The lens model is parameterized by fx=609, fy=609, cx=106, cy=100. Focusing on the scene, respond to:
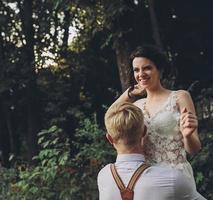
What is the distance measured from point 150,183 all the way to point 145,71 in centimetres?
107

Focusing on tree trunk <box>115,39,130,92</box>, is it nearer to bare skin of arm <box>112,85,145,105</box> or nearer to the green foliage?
the green foliage

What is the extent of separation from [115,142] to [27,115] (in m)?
11.8

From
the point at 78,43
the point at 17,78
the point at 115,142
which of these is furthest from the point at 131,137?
the point at 78,43

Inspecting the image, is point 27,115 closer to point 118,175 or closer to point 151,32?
point 151,32

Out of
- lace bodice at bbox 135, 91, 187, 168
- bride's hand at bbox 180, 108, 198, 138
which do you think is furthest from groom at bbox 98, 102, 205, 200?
lace bodice at bbox 135, 91, 187, 168

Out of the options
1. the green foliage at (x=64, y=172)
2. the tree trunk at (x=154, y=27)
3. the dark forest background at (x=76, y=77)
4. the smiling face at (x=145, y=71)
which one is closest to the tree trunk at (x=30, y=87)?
the dark forest background at (x=76, y=77)

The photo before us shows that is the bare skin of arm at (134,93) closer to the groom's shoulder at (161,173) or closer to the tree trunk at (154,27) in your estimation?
the groom's shoulder at (161,173)

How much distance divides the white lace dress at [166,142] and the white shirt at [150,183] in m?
0.74

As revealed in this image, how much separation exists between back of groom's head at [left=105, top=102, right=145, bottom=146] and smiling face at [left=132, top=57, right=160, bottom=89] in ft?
2.74

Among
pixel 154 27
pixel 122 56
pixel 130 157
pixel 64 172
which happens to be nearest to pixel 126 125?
pixel 130 157

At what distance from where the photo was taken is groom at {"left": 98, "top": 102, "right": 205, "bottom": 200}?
8.82 ft

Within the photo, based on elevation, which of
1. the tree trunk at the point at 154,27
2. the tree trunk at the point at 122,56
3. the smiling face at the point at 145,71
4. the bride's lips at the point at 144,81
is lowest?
the bride's lips at the point at 144,81

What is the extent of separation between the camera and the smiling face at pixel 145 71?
3617 millimetres

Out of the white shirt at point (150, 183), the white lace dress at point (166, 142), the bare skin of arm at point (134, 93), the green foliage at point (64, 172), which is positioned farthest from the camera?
the green foliage at point (64, 172)
